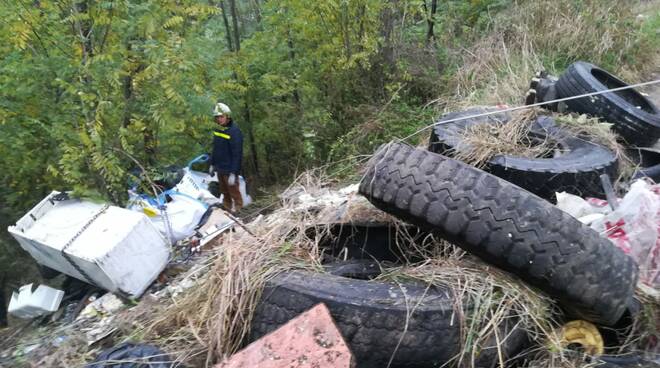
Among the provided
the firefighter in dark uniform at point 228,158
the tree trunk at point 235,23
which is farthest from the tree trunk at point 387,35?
the tree trunk at point 235,23

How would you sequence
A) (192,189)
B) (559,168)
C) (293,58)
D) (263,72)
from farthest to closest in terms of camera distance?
(263,72) < (293,58) < (192,189) < (559,168)

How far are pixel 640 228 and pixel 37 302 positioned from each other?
4107mm

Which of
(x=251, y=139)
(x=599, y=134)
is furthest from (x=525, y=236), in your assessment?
(x=251, y=139)

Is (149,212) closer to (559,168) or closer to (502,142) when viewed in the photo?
(502,142)

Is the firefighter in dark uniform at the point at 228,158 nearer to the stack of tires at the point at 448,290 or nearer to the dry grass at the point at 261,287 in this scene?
the dry grass at the point at 261,287

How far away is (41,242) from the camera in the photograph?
3.80m

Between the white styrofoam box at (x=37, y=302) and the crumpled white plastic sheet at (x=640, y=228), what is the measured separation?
152 inches

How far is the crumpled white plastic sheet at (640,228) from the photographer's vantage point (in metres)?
2.56

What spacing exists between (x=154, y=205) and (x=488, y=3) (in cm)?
658

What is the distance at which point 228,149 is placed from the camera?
21.6 feet

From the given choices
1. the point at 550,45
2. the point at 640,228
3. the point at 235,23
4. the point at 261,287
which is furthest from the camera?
the point at 235,23

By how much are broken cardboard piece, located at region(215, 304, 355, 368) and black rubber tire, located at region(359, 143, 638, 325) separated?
727 mm

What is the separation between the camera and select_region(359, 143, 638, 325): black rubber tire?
7.21 feet

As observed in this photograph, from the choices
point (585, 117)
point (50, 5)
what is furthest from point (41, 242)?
point (585, 117)
